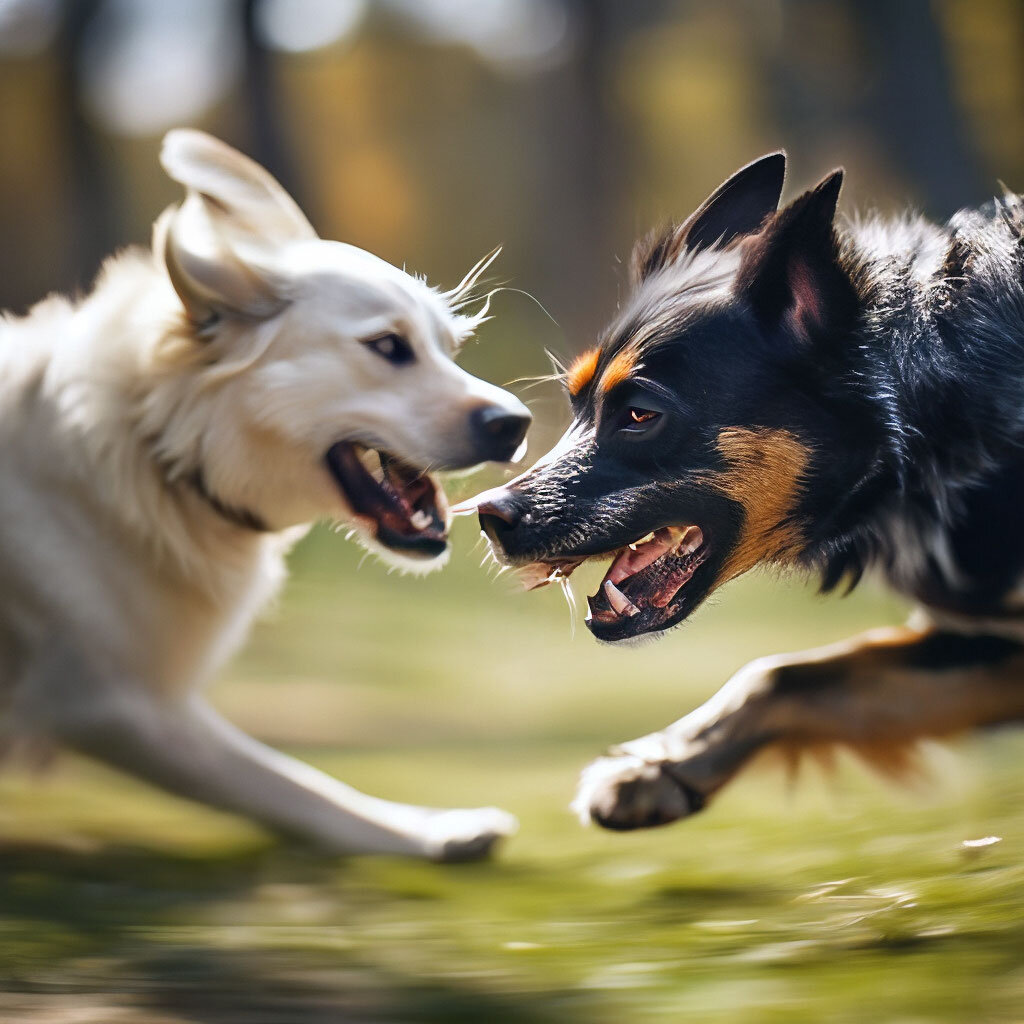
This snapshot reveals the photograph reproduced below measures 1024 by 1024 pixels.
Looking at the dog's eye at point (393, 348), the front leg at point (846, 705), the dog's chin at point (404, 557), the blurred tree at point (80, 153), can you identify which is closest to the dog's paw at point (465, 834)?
the front leg at point (846, 705)

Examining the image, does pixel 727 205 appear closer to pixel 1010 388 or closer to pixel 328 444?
pixel 1010 388

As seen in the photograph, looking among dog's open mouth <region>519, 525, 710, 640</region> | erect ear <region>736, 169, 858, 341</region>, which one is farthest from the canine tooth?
erect ear <region>736, 169, 858, 341</region>

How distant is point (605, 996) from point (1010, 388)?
4.76ft

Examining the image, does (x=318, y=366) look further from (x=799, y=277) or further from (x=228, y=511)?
(x=799, y=277)

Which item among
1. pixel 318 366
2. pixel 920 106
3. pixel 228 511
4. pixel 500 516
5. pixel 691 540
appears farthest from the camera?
pixel 920 106

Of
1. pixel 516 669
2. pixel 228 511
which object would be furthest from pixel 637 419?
pixel 516 669

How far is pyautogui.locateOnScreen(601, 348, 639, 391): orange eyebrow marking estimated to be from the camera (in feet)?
8.29

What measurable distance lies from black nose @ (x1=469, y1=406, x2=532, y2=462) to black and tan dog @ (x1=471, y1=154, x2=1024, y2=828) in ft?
0.75

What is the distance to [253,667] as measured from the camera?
5527 mm

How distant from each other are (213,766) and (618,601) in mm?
1237

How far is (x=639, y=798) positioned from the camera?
2.66m

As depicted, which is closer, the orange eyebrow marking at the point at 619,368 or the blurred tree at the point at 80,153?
the orange eyebrow marking at the point at 619,368

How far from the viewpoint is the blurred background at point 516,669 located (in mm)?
2416

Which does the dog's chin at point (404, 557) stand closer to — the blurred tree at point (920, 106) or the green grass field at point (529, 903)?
the green grass field at point (529, 903)
